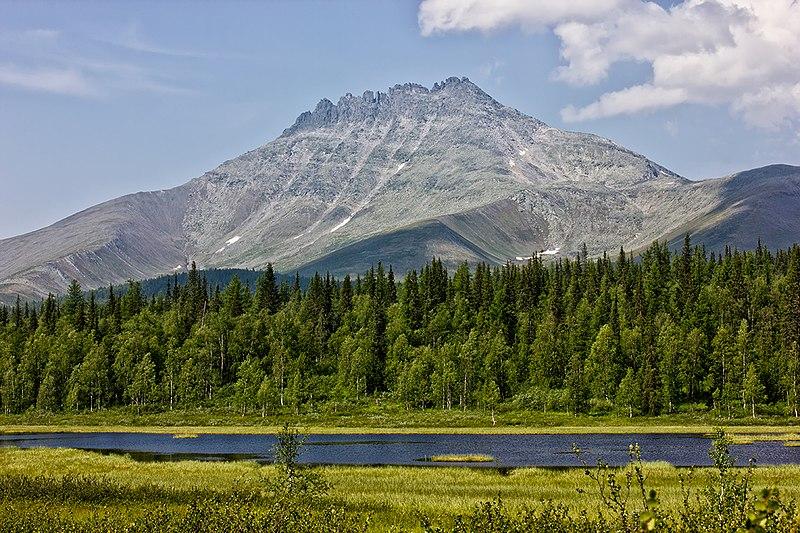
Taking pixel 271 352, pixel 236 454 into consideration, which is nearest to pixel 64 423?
pixel 271 352

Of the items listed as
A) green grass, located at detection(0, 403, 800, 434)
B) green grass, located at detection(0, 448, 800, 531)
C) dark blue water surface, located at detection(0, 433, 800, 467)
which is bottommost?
green grass, located at detection(0, 403, 800, 434)

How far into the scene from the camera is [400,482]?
6128cm

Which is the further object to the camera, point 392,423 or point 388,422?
point 388,422

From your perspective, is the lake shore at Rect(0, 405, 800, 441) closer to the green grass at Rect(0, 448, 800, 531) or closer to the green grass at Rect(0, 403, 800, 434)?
the green grass at Rect(0, 403, 800, 434)

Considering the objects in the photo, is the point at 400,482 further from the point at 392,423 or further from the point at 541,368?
the point at 541,368

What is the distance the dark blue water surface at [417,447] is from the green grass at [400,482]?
37.8 feet

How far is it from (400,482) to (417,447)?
41911mm

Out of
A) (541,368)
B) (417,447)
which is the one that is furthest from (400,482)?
(541,368)

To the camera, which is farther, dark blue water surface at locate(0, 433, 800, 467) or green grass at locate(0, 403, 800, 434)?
green grass at locate(0, 403, 800, 434)

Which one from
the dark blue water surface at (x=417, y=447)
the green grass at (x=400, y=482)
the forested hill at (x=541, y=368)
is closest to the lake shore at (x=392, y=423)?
the forested hill at (x=541, y=368)

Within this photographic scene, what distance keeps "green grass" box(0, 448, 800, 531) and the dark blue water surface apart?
11525mm

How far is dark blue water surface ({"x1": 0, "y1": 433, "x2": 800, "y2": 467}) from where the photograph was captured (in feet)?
273

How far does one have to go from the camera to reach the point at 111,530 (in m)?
24.9

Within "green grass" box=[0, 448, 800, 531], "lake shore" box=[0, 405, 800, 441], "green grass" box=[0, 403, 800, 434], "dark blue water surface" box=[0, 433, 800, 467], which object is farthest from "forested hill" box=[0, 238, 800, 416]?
"green grass" box=[0, 448, 800, 531]
